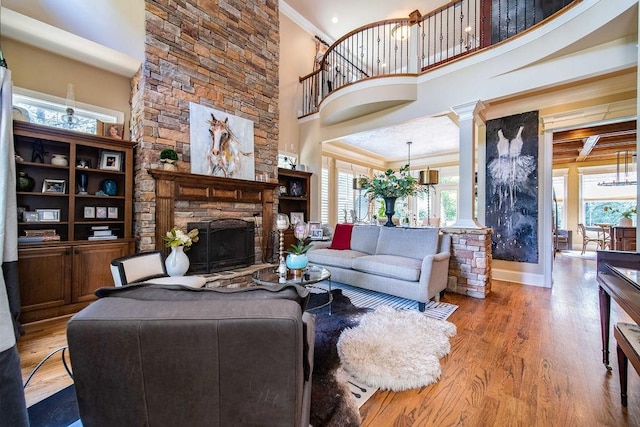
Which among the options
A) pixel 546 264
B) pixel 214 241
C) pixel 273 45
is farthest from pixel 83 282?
pixel 546 264

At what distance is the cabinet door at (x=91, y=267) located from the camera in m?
2.91

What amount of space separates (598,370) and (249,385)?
2.57 m

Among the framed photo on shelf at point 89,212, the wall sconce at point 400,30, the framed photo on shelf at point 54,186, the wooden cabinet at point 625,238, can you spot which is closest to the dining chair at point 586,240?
the wooden cabinet at point 625,238

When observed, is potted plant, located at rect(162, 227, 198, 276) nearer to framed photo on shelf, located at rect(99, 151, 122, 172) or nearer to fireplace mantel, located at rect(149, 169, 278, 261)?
fireplace mantel, located at rect(149, 169, 278, 261)

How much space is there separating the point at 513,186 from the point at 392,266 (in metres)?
2.68

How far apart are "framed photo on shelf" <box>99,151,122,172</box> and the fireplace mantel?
0.49 metres

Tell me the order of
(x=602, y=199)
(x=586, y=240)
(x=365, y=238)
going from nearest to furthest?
(x=365, y=238) < (x=586, y=240) < (x=602, y=199)

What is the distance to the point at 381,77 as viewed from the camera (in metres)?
4.39

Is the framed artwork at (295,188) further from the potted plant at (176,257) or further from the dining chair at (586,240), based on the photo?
the dining chair at (586,240)

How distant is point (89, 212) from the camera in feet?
10.8

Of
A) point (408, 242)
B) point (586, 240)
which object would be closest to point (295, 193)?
point (408, 242)

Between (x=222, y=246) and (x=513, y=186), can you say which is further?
(x=513, y=186)

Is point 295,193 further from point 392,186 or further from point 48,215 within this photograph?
point 48,215

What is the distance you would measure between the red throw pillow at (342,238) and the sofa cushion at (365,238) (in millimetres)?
76
